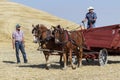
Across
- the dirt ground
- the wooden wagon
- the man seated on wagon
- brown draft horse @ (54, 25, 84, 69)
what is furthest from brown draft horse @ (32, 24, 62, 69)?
the man seated on wagon

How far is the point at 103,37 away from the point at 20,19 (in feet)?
119

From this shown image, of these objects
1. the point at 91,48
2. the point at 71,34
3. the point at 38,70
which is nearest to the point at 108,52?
the point at 91,48

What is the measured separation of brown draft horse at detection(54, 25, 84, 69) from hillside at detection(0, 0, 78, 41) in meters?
28.0

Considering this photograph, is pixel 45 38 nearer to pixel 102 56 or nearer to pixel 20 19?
pixel 102 56

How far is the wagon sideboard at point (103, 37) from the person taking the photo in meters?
23.9

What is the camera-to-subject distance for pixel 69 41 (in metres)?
22.7

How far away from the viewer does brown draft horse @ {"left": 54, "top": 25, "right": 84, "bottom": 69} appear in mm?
22281

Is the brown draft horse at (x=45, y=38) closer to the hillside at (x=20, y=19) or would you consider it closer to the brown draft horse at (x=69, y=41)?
the brown draft horse at (x=69, y=41)

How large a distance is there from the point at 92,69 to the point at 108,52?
2.64 meters

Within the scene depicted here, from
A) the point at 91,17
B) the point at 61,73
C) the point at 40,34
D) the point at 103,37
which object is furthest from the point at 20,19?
the point at 61,73

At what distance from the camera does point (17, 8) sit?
66125mm

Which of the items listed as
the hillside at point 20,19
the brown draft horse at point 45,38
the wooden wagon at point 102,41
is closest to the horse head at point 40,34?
the brown draft horse at point 45,38

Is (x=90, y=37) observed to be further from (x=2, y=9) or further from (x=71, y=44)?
(x=2, y=9)

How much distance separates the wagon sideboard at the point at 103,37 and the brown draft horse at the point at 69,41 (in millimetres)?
512
